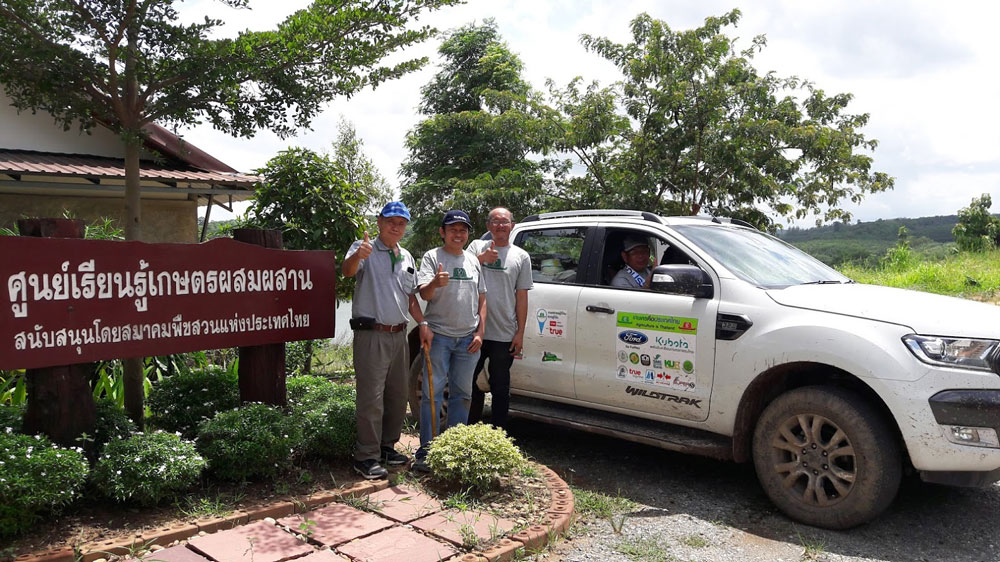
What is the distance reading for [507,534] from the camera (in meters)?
3.75

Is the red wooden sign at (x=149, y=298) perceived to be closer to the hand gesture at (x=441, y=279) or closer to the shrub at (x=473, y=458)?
the hand gesture at (x=441, y=279)

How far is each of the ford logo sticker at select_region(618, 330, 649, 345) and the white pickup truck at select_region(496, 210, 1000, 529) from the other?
0.01 metres

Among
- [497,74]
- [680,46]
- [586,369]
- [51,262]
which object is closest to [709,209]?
[680,46]

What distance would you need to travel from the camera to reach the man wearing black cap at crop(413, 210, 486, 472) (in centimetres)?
475

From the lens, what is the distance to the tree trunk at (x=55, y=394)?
3760 mm

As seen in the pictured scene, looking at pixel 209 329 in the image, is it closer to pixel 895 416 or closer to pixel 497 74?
pixel 895 416

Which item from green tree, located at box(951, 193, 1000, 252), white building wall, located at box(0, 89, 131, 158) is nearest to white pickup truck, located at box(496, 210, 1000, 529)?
white building wall, located at box(0, 89, 131, 158)

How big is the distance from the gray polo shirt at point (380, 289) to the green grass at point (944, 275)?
9.96m

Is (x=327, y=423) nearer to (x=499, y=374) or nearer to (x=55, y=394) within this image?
(x=499, y=374)

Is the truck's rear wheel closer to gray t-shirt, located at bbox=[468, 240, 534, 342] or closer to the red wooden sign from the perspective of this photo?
gray t-shirt, located at bbox=[468, 240, 534, 342]

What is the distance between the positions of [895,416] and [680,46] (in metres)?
8.94

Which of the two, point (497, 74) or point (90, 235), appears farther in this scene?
point (497, 74)

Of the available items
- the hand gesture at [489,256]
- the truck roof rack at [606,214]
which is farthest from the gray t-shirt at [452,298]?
the truck roof rack at [606,214]

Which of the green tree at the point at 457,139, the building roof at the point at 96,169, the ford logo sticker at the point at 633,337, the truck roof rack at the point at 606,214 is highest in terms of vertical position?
the green tree at the point at 457,139
